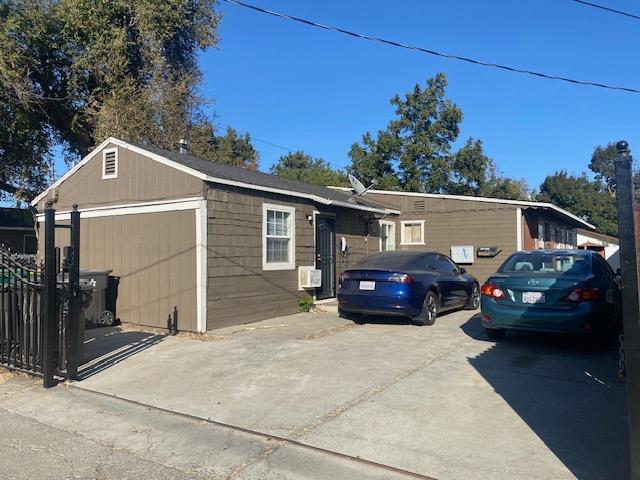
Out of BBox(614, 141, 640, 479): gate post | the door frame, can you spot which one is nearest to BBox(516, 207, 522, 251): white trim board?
the door frame

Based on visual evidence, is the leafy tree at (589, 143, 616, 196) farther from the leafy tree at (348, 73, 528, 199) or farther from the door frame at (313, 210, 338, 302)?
the door frame at (313, 210, 338, 302)

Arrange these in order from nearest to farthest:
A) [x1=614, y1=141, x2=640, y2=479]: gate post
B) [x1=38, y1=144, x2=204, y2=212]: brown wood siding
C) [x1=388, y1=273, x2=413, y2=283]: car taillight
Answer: [x1=614, y1=141, x2=640, y2=479]: gate post, [x1=388, y1=273, x2=413, y2=283]: car taillight, [x1=38, y1=144, x2=204, y2=212]: brown wood siding

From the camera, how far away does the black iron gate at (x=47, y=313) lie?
20.9 feet

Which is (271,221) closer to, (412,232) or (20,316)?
(20,316)

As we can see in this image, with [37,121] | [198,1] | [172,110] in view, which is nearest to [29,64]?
[37,121]

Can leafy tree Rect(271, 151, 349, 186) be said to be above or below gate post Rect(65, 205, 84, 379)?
above

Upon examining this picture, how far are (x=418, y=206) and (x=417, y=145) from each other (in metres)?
20.8

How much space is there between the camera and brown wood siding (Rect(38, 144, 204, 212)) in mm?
10219

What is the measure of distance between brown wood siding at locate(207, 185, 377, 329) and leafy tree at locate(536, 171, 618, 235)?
48941mm

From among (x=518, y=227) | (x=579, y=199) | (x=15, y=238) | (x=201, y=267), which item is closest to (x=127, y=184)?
(x=201, y=267)

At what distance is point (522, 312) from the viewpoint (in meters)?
7.67

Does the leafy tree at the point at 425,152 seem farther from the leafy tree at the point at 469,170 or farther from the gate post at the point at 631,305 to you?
the gate post at the point at 631,305

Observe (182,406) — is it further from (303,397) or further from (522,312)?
(522,312)

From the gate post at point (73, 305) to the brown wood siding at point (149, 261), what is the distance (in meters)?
3.30
